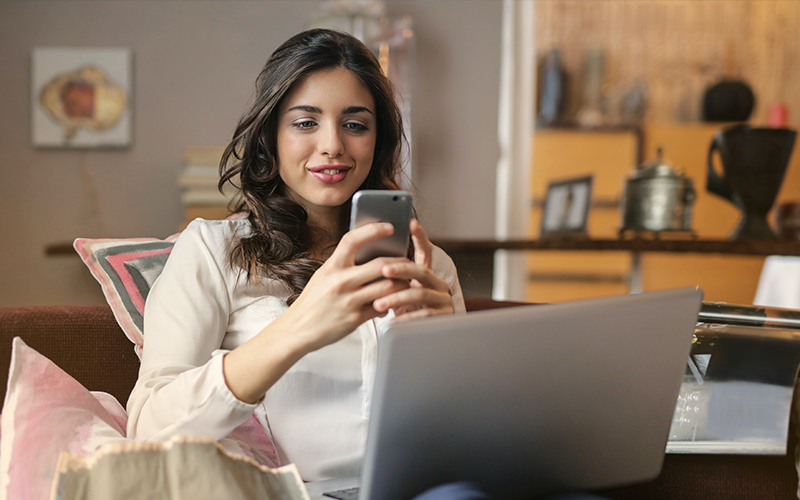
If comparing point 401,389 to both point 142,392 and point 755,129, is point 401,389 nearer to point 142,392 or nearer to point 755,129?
point 142,392

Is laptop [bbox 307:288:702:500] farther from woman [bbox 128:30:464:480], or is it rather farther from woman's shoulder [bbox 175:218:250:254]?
woman's shoulder [bbox 175:218:250:254]

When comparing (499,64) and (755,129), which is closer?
(755,129)

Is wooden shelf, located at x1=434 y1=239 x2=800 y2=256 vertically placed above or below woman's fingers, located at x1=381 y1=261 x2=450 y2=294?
below

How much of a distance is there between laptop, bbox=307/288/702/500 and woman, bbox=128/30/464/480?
0.44ft

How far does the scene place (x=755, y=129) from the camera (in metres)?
1.86

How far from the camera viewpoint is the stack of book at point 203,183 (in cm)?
220

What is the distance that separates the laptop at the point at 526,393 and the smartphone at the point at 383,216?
17cm

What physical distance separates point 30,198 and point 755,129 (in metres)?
2.42

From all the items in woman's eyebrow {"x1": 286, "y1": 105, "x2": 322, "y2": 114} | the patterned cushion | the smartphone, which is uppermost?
woman's eyebrow {"x1": 286, "y1": 105, "x2": 322, "y2": 114}

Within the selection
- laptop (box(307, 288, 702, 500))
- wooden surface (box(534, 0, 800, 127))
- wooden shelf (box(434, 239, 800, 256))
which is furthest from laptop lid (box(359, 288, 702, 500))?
wooden surface (box(534, 0, 800, 127))

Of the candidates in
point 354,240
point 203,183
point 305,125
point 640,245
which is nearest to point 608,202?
point 640,245

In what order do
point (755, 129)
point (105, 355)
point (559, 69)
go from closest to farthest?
point (105, 355), point (755, 129), point (559, 69)

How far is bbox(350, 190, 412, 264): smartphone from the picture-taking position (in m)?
0.69

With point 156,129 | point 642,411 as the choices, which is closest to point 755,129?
point 642,411
